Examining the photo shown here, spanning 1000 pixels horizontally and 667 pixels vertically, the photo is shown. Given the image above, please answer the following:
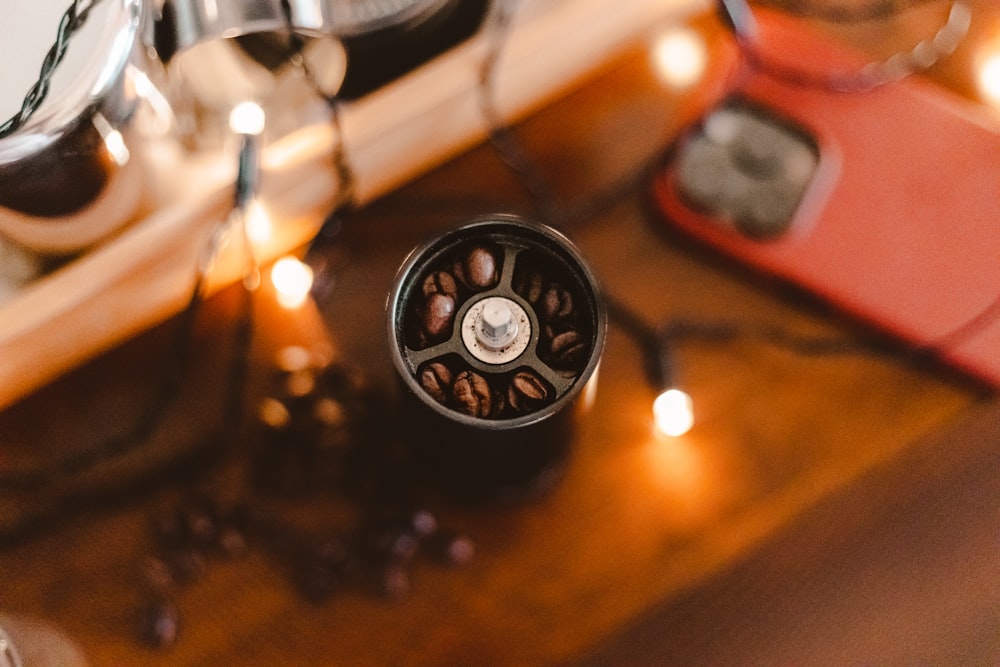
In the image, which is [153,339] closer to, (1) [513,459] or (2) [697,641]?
(1) [513,459]

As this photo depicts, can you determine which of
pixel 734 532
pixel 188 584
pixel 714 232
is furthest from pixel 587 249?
pixel 188 584

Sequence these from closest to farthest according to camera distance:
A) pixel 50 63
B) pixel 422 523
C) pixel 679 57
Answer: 1. pixel 50 63
2. pixel 422 523
3. pixel 679 57

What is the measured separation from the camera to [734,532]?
45 centimetres

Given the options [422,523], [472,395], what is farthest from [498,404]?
[422,523]

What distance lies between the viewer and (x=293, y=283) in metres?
0.48

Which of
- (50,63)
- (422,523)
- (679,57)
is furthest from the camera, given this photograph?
(679,57)

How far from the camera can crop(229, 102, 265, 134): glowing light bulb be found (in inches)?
17.3

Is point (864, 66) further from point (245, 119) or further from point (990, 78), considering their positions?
point (245, 119)

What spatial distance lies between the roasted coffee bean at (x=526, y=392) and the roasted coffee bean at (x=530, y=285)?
0.03 meters

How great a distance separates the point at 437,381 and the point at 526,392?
1.5 inches

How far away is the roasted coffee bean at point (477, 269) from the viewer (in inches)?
14.0

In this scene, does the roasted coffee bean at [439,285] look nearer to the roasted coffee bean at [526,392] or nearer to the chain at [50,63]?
the roasted coffee bean at [526,392]

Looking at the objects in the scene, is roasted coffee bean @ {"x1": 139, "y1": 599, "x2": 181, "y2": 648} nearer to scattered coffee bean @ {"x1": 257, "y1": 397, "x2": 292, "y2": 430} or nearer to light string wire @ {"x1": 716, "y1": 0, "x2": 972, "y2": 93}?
scattered coffee bean @ {"x1": 257, "y1": 397, "x2": 292, "y2": 430}

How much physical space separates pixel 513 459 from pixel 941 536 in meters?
0.21
